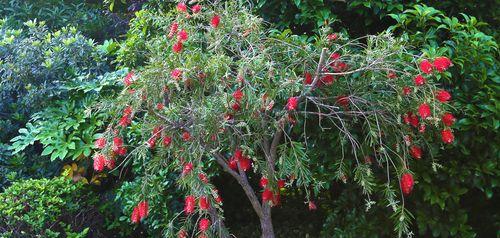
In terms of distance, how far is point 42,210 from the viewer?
394cm

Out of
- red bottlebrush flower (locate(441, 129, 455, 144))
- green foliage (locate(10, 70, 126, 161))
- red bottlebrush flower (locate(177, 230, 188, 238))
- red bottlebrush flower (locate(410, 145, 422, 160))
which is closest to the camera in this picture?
red bottlebrush flower (locate(441, 129, 455, 144))

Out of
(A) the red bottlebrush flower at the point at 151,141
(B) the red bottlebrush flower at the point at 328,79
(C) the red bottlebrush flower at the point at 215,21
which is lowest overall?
(A) the red bottlebrush flower at the point at 151,141

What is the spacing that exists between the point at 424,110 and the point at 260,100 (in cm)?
78

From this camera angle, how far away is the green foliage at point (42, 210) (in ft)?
12.8

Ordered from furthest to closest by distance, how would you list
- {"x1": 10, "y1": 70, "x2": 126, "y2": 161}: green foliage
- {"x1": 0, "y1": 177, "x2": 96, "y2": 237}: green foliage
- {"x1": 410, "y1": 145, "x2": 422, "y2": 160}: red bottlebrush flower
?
1. {"x1": 10, "y1": 70, "x2": 126, "y2": 161}: green foliage
2. {"x1": 0, "y1": 177, "x2": 96, "y2": 237}: green foliage
3. {"x1": 410, "y1": 145, "x2": 422, "y2": 160}: red bottlebrush flower

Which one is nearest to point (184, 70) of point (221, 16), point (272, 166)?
point (221, 16)

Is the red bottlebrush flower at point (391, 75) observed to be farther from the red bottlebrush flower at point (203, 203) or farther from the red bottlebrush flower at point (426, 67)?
the red bottlebrush flower at point (203, 203)

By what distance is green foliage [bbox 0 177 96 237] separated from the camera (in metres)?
3.91

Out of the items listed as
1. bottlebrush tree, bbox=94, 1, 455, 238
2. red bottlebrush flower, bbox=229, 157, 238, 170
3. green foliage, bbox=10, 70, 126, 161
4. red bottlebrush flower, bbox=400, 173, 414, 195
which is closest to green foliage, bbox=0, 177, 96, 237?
green foliage, bbox=10, 70, 126, 161

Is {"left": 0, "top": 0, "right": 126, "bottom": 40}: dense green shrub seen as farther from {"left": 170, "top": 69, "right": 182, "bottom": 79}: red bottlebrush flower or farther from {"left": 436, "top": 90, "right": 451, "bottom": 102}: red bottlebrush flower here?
{"left": 436, "top": 90, "right": 451, "bottom": 102}: red bottlebrush flower

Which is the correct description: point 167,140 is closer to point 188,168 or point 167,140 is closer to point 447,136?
point 188,168

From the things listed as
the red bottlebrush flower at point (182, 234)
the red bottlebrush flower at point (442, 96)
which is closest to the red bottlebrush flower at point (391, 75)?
the red bottlebrush flower at point (442, 96)

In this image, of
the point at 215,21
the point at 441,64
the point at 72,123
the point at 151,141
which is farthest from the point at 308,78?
the point at 72,123

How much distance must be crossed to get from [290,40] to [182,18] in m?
0.62
